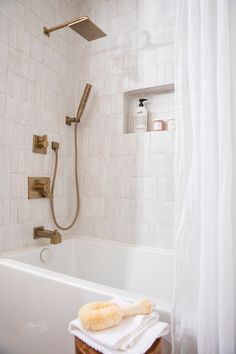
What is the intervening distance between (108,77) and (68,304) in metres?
1.67

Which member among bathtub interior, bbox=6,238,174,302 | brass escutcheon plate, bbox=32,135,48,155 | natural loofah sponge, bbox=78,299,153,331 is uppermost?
brass escutcheon plate, bbox=32,135,48,155

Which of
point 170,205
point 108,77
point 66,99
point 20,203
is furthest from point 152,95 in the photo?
point 20,203

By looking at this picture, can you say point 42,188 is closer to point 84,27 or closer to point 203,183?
point 84,27

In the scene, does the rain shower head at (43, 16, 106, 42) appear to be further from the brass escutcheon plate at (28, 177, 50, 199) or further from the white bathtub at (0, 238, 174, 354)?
the white bathtub at (0, 238, 174, 354)

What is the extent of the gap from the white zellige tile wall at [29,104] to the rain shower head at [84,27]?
19 centimetres

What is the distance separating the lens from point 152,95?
6.62 ft

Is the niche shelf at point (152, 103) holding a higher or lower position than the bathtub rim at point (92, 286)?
higher

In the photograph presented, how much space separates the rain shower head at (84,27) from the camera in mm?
1694

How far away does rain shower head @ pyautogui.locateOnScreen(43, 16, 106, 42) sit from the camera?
5.56ft

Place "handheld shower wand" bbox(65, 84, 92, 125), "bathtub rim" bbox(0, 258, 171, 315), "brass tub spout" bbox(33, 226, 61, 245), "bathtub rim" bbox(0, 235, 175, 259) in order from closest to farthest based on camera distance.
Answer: "bathtub rim" bbox(0, 258, 171, 315)
"bathtub rim" bbox(0, 235, 175, 259)
"brass tub spout" bbox(33, 226, 61, 245)
"handheld shower wand" bbox(65, 84, 92, 125)

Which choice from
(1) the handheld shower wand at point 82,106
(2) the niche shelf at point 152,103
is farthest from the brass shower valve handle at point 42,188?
(2) the niche shelf at point 152,103

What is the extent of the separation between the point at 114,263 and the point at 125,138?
3.06 ft

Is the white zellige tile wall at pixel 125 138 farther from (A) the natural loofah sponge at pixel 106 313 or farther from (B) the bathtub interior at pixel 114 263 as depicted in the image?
(A) the natural loofah sponge at pixel 106 313

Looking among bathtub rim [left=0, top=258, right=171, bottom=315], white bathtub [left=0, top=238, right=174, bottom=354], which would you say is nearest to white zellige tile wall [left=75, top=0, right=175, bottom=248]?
white bathtub [left=0, top=238, right=174, bottom=354]
